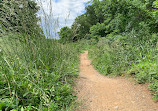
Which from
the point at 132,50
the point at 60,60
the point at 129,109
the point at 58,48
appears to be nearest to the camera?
the point at 129,109

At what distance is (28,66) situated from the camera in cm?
199

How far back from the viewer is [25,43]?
2.20m

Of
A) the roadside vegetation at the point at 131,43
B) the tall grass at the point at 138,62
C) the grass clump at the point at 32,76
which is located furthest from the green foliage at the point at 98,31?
the grass clump at the point at 32,76

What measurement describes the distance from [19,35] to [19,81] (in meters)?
0.94

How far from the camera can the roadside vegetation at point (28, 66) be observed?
5.00ft

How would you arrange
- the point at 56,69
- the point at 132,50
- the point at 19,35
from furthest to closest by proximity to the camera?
the point at 132,50
the point at 56,69
the point at 19,35

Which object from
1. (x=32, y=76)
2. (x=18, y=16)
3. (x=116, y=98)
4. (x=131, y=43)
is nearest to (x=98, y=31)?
(x=131, y=43)

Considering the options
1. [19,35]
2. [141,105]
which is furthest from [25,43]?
[141,105]

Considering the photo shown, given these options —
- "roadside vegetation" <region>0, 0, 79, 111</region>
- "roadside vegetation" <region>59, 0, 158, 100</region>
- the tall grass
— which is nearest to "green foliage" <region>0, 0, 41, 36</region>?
"roadside vegetation" <region>0, 0, 79, 111</region>

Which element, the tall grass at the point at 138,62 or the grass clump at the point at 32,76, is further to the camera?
the tall grass at the point at 138,62

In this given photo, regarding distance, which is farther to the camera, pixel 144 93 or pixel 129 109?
pixel 144 93

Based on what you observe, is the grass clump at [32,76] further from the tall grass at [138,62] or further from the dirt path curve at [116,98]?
the tall grass at [138,62]

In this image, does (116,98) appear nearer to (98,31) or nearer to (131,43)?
(131,43)

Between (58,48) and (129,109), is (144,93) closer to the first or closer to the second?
(129,109)
